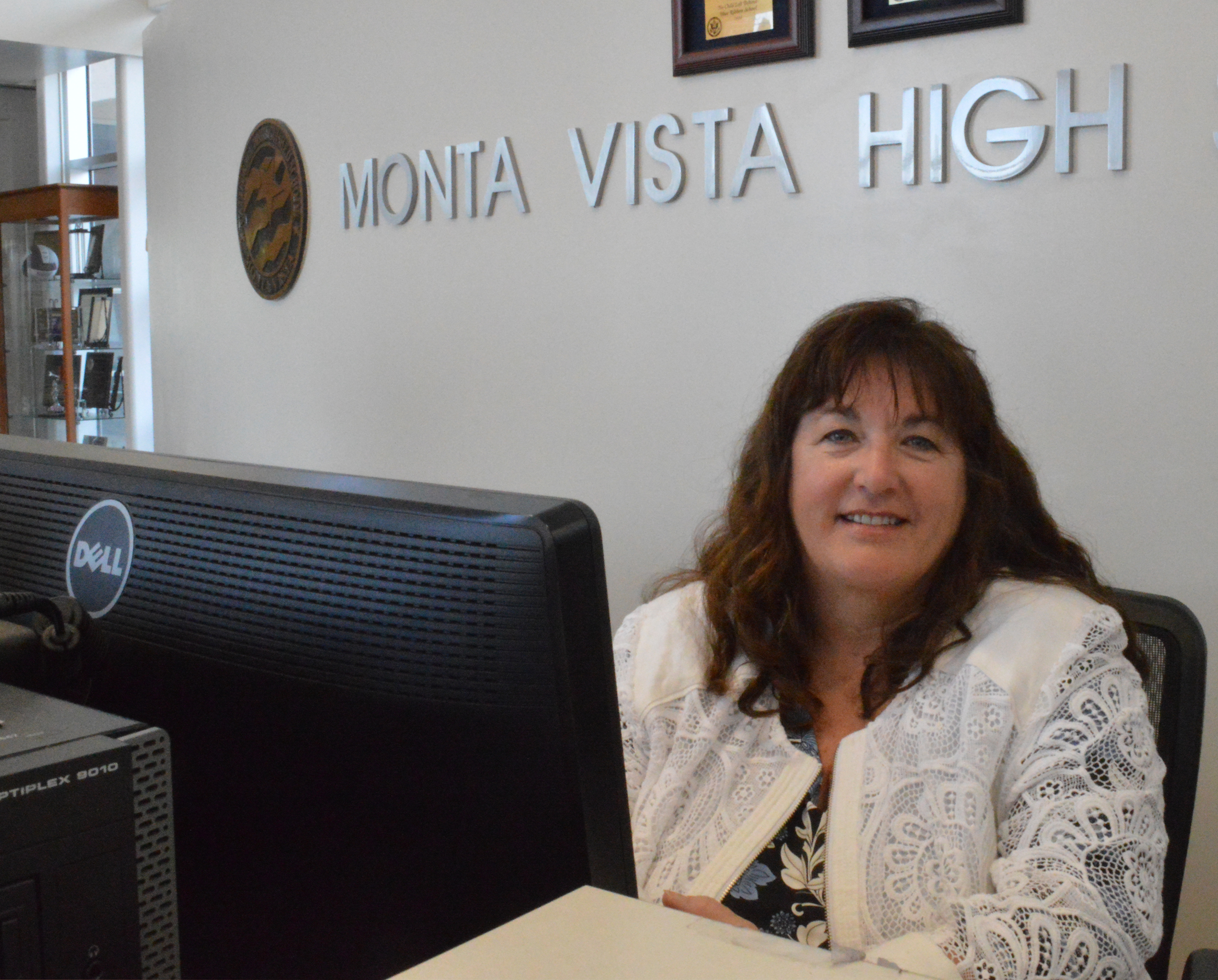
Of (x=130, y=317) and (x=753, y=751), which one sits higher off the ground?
(x=130, y=317)

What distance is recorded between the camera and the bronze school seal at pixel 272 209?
3.85 metres

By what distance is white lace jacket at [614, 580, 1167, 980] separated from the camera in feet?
3.84

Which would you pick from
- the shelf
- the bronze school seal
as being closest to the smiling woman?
the bronze school seal

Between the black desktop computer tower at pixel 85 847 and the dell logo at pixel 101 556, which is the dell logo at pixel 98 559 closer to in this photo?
the dell logo at pixel 101 556

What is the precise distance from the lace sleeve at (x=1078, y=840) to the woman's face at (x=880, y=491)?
22 centimetres

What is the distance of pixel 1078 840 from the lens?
120 centimetres

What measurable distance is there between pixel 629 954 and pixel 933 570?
3.41 ft

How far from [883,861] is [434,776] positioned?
27.7 inches

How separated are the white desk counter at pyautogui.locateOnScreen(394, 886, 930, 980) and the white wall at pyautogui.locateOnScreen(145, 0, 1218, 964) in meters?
1.82

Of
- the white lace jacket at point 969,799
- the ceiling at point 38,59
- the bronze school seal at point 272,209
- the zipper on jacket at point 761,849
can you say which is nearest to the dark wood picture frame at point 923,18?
the white lace jacket at point 969,799

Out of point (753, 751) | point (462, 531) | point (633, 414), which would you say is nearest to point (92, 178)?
point (633, 414)

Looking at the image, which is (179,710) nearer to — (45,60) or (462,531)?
(462,531)

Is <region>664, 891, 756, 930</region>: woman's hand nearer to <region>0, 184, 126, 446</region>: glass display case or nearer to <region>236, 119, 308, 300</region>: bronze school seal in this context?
<region>236, 119, 308, 300</region>: bronze school seal

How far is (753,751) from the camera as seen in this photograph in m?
1.44
